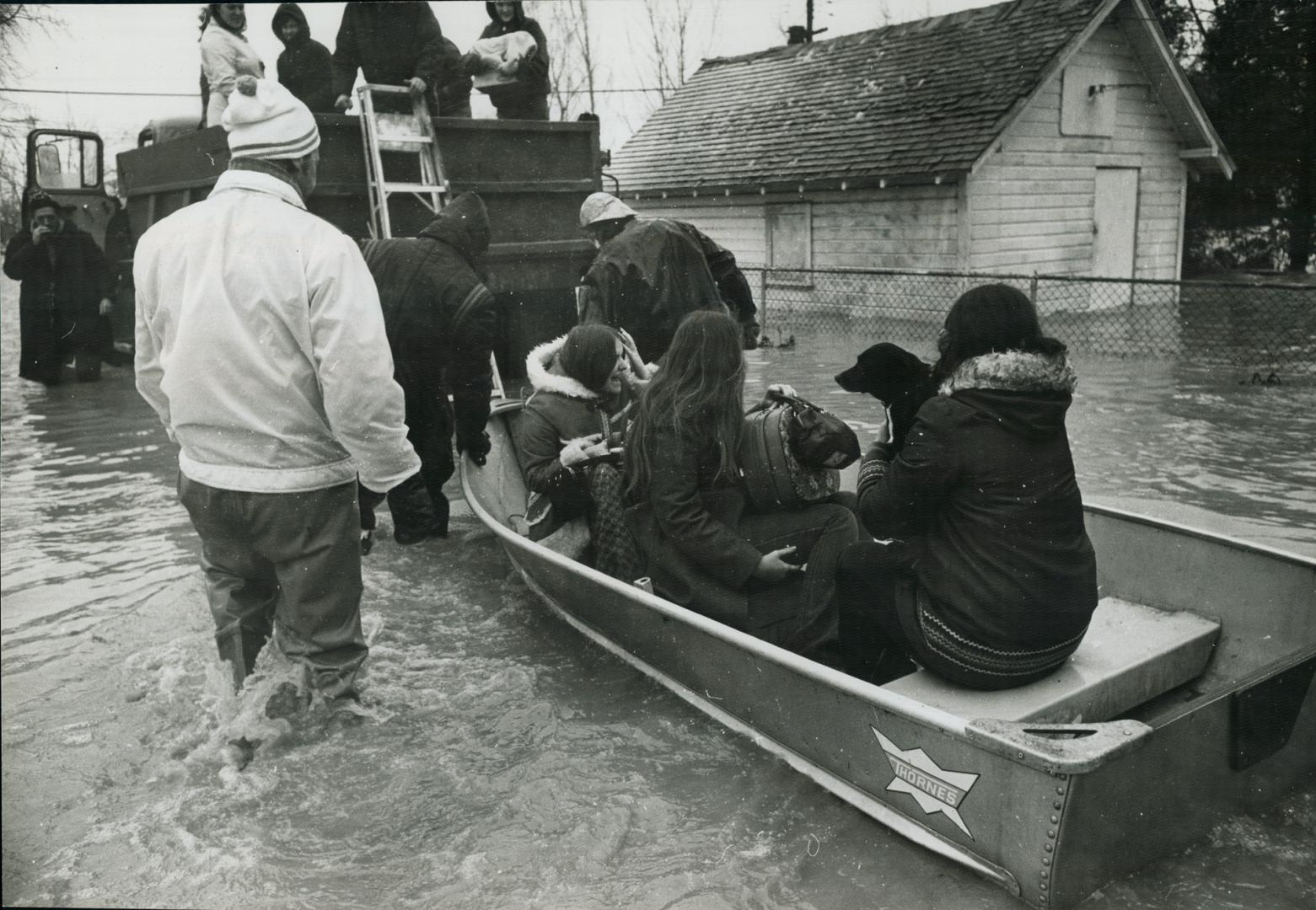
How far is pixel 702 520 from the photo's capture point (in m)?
3.65

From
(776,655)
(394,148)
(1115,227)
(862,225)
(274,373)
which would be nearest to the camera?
(776,655)

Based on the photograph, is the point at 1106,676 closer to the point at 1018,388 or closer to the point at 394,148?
the point at 1018,388

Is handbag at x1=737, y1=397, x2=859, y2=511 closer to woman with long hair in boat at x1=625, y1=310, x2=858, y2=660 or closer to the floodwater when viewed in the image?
woman with long hair in boat at x1=625, y1=310, x2=858, y2=660

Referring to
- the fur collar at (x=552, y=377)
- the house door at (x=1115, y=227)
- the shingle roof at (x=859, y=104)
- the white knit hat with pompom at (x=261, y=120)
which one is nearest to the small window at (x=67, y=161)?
the shingle roof at (x=859, y=104)

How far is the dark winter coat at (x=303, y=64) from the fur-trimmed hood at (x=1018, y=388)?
7219 mm

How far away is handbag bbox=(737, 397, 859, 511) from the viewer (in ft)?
11.8

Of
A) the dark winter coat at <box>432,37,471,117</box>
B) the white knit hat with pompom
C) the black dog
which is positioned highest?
the dark winter coat at <box>432,37,471,117</box>

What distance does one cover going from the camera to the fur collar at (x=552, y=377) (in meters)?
4.86

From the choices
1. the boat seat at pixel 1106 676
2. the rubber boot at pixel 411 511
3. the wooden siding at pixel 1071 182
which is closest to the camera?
the boat seat at pixel 1106 676

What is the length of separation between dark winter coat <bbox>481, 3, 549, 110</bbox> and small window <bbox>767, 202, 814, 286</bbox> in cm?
895

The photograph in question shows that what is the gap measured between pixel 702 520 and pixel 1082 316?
47.2 feet

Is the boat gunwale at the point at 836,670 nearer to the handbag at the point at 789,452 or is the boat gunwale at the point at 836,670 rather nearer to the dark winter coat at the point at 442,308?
the handbag at the point at 789,452

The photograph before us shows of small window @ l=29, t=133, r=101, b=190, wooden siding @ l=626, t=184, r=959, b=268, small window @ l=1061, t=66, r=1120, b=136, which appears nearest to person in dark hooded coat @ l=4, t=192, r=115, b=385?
small window @ l=29, t=133, r=101, b=190

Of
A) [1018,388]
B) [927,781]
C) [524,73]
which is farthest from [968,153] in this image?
[927,781]
